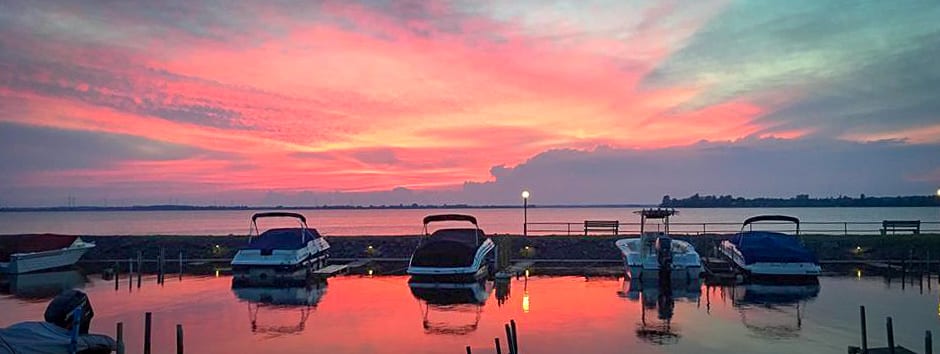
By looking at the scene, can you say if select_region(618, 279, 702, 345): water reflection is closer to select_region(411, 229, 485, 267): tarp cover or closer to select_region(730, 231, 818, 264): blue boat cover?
select_region(730, 231, 818, 264): blue boat cover

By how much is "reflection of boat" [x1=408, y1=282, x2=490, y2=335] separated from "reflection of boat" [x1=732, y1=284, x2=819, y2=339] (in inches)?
268

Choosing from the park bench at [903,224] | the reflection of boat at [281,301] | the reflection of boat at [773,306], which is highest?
the park bench at [903,224]

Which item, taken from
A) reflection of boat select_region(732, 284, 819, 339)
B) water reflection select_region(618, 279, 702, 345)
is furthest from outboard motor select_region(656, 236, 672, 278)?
A: reflection of boat select_region(732, 284, 819, 339)

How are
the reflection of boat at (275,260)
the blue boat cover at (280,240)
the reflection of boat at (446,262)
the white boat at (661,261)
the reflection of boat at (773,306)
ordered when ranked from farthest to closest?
1. the blue boat cover at (280,240)
2. the reflection of boat at (275,260)
3. the reflection of boat at (446,262)
4. the white boat at (661,261)
5. the reflection of boat at (773,306)

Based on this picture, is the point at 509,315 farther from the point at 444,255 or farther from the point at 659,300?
the point at 444,255

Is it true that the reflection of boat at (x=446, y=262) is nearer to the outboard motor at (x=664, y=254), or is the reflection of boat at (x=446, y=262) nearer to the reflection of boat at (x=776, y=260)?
the outboard motor at (x=664, y=254)

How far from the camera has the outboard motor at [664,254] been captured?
23.4 meters

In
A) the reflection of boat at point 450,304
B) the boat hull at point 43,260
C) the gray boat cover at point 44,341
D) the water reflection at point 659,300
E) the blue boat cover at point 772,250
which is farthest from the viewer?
the boat hull at point 43,260

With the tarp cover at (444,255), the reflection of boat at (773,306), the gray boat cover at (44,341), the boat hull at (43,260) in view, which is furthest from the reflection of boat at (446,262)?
the boat hull at (43,260)

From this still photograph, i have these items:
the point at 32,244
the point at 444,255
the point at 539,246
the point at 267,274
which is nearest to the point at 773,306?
the point at 444,255

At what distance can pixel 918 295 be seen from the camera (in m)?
21.2

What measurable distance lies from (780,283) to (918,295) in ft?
14.9

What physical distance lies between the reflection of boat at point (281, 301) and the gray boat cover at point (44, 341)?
395 centimetres

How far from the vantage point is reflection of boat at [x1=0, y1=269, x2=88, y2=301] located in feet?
76.3
